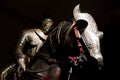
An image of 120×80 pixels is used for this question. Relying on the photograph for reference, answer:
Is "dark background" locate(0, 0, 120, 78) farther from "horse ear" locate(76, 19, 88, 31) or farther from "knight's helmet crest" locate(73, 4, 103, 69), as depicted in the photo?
"horse ear" locate(76, 19, 88, 31)

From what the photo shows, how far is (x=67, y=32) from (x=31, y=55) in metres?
0.38

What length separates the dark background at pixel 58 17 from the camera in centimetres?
390

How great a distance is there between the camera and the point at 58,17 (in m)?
4.14

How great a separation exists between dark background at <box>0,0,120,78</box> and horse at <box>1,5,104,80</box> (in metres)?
1.04

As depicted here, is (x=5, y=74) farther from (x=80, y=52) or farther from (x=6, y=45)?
(x=6, y=45)

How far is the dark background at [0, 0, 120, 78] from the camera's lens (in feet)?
12.8

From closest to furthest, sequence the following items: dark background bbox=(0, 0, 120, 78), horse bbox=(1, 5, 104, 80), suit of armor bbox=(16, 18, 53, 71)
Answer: horse bbox=(1, 5, 104, 80), suit of armor bbox=(16, 18, 53, 71), dark background bbox=(0, 0, 120, 78)

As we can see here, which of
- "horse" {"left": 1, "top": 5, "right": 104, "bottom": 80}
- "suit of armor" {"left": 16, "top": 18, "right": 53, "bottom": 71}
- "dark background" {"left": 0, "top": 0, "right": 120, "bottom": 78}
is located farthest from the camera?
"dark background" {"left": 0, "top": 0, "right": 120, "bottom": 78}

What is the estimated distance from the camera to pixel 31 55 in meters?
2.96

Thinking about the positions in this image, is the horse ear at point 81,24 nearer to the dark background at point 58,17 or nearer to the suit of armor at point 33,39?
the suit of armor at point 33,39

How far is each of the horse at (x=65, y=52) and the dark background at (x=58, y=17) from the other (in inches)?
41.0

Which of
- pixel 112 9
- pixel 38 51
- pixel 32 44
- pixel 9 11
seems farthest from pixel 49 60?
pixel 9 11

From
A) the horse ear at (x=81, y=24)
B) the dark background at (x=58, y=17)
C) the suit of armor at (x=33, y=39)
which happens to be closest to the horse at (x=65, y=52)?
the horse ear at (x=81, y=24)

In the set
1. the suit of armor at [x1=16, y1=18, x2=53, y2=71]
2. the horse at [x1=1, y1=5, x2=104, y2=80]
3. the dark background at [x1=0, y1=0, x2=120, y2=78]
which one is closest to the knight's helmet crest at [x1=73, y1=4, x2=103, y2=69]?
the horse at [x1=1, y1=5, x2=104, y2=80]
